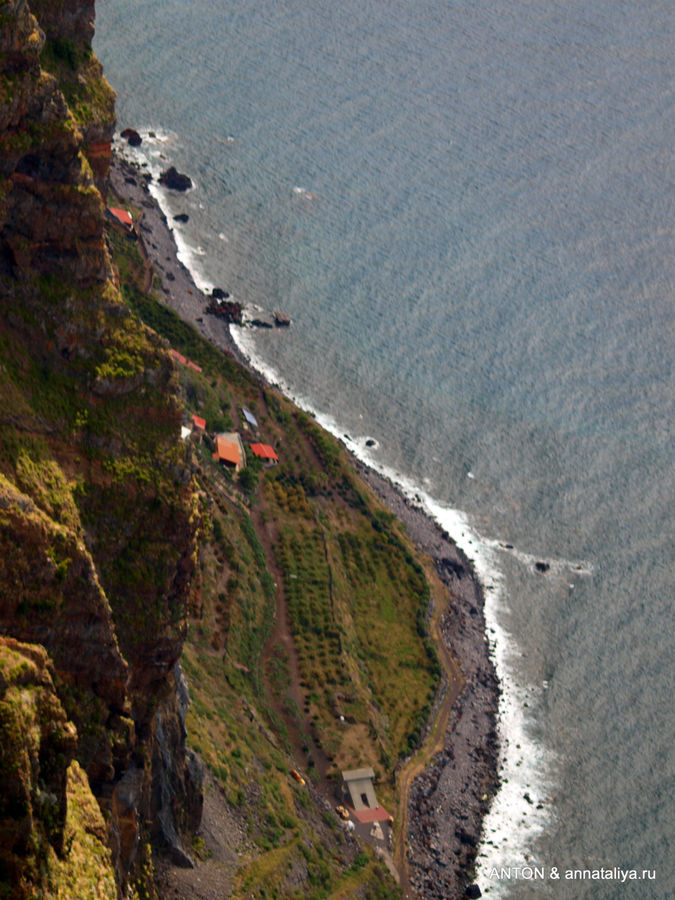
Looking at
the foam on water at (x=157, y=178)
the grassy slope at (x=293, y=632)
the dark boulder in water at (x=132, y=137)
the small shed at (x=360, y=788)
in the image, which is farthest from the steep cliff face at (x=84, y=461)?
the dark boulder in water at (x=132, y=137)

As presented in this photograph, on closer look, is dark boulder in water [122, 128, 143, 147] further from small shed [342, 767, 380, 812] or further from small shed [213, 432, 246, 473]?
small shed [342, 767, 380, 812]

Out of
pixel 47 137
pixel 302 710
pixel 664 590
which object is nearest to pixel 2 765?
pixel 47 137

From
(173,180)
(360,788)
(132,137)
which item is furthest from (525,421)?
(132,137)

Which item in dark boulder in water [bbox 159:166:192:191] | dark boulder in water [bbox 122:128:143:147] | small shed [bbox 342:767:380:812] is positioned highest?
dark boulder in water [bbox 122:128:143:147]

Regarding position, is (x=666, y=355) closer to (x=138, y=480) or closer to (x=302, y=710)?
(x=302, y=710)

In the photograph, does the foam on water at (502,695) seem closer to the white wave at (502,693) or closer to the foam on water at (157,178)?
the white wave at (502,693)

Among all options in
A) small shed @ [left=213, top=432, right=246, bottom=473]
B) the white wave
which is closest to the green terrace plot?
small shed @ [left=213, top=432, right=246, bottom=473]
